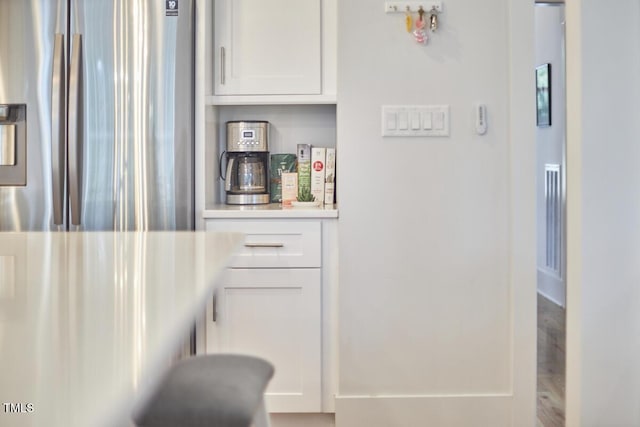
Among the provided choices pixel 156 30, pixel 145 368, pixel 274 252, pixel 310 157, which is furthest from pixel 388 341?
pixel 145 368

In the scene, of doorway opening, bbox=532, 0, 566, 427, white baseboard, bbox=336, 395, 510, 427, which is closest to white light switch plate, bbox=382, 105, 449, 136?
white baseboard, bbox=336, 395, 510, 427

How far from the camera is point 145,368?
52cm

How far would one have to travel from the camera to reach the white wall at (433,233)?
2857 millimetres

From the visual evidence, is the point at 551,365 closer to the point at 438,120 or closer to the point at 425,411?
the point at 425,411

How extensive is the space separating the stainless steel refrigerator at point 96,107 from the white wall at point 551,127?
2.97m

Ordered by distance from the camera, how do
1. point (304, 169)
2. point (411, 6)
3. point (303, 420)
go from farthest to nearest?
point (304, 169), point (303, 420), point (411, 6)

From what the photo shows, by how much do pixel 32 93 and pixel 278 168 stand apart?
108cm

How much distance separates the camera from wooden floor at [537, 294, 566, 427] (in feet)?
10.0

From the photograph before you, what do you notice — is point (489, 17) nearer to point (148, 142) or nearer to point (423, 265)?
point (423, 265)

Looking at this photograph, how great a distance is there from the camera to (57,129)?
279 cm

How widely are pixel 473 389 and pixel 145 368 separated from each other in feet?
8.31

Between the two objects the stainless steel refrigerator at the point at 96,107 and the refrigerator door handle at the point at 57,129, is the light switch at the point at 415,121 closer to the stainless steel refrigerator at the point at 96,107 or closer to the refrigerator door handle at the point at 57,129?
the stainless steel refrigerator at the point at 96,107
